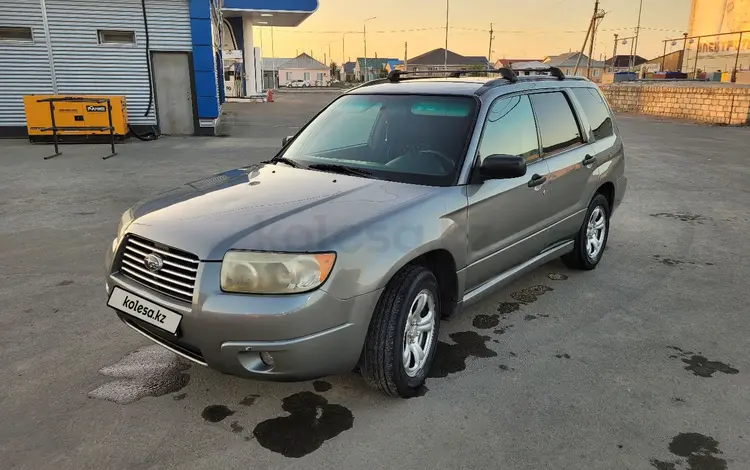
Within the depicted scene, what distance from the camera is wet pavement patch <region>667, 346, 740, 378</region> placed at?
11.3 ft

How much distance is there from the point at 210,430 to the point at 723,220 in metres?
7.05

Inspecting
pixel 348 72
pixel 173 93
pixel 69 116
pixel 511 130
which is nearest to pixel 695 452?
pixel 511 130

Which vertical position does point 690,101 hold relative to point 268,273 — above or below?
above

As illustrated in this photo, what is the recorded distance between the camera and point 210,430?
111 inches

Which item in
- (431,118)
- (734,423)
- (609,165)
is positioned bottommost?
(734,423)

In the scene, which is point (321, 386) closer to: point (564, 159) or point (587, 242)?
point (564, 159)

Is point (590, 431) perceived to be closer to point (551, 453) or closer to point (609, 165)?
point (551, 453)

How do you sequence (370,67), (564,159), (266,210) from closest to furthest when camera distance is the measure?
1. (266,210)
2. (564,159)
3. (370,67)

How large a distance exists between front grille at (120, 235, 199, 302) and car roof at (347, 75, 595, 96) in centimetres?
215

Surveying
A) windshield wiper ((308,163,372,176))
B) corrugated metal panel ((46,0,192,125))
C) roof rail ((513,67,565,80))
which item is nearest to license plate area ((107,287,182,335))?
windshield wiper ((308,163,372,176))

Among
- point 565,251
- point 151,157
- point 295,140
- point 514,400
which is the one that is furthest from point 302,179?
point 151,157

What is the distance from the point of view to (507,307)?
4445 millimetres

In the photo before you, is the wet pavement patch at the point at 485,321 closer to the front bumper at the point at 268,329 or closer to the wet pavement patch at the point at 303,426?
the wet pavement patch at the point at 303,426

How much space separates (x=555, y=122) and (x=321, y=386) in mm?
2795
